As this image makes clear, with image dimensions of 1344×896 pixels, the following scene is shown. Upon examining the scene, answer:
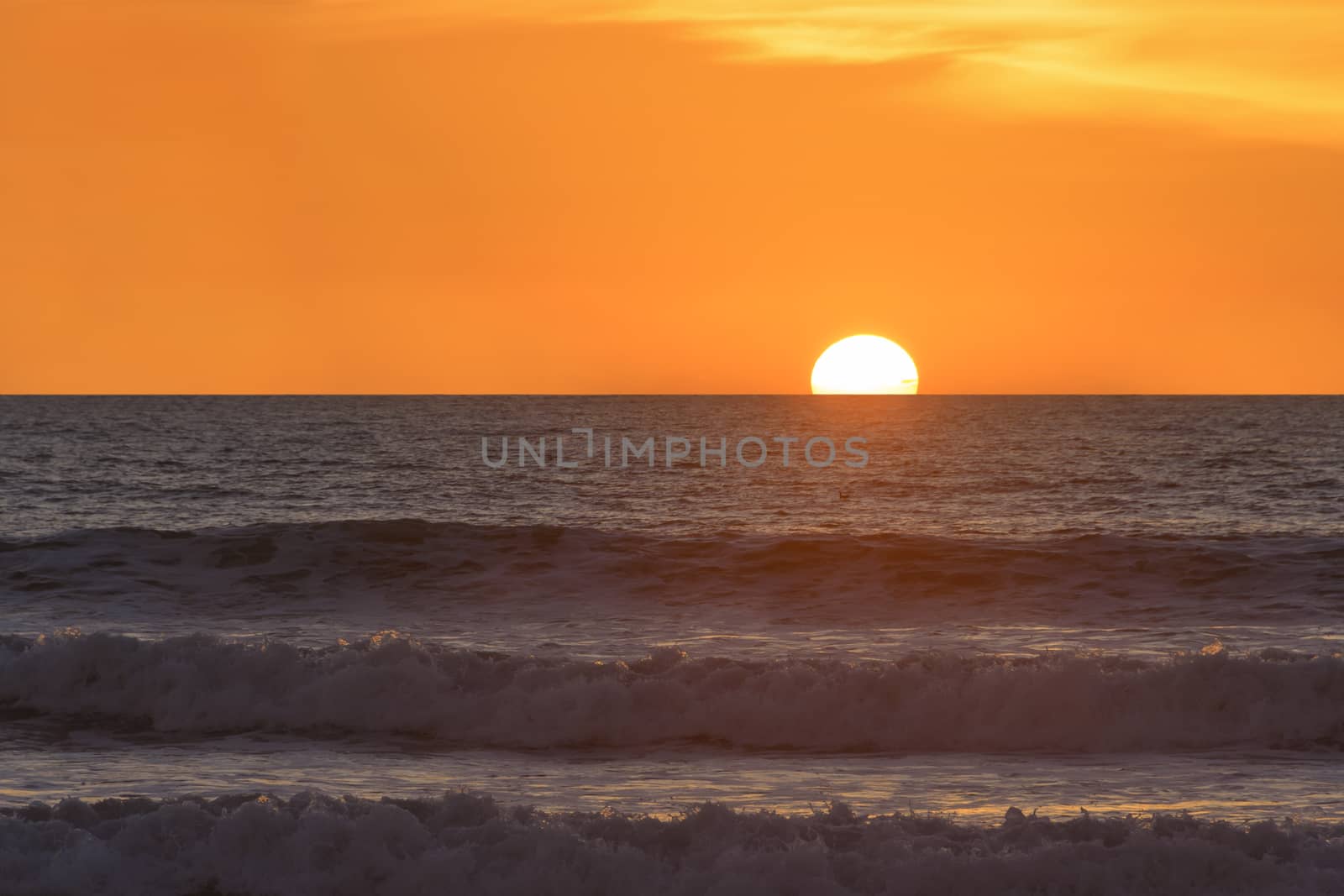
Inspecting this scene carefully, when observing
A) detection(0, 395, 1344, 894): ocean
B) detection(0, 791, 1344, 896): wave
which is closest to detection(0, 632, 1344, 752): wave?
detection(0, 395, 1344, 894): ocean

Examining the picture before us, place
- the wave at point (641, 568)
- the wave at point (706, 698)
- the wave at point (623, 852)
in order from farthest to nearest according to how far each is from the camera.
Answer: the wave at point (641, 568), the wave at point (706, 698), the wave at point (623, 852)

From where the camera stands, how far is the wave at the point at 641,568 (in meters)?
23.0

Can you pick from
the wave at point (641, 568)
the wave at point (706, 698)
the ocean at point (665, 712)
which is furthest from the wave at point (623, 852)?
the wave at point (641, 568)

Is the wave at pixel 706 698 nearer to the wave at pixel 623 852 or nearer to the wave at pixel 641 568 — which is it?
the wave at pixel 623 852

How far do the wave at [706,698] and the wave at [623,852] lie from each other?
3.68m

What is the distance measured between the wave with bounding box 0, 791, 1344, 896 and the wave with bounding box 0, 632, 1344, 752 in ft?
12.1

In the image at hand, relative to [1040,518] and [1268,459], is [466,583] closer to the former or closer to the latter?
[1040,518]

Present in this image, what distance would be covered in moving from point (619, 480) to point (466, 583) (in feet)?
106

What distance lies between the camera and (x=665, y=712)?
14.7 m

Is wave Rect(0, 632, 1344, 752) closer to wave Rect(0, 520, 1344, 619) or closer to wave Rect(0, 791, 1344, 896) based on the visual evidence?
wave Rect(0, 791, 1344, 896)

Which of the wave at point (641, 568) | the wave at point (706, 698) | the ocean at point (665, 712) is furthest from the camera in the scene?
the wave at point (641, 568)

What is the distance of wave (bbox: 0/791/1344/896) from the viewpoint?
9695 mm

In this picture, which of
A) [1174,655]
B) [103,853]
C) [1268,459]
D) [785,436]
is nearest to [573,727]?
[103,853]

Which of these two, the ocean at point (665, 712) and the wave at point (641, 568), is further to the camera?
the wave at point (641, 568)
